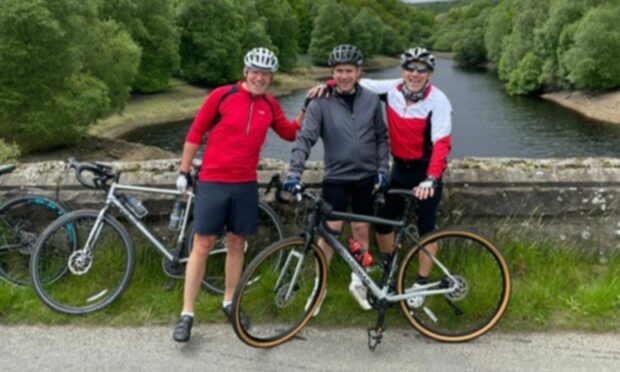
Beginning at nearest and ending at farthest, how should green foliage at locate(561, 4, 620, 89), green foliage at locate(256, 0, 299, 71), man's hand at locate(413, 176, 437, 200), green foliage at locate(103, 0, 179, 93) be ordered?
man's hand at locate(413, 176, 437, 200)
green foliage at locate(103, 0, 179, 93)
green foliage at locate(561, 4, 620, 89)
green foliage at locate(256, 0, 299, 71)

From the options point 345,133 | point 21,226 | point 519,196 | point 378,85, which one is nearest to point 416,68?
point 378,85

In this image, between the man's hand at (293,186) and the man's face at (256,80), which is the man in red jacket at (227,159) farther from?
the man's hand at (293,186)

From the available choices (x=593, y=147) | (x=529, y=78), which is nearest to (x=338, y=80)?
(x=593, y=147)

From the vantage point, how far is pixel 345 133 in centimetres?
406

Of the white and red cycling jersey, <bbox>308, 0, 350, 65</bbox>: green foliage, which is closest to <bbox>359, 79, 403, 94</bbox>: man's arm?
the white and red cycling jersey

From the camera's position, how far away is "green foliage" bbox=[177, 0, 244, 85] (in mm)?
64625

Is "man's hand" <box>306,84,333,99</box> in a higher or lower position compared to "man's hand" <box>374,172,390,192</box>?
higher

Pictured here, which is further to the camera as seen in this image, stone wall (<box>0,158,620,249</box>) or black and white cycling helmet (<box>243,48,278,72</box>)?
stone wall (<box>0,158,620,249</box>)

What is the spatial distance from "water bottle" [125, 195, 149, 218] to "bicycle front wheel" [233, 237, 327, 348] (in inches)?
44.8

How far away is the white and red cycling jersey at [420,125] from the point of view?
398 cm

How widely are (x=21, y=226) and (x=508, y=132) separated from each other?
1665 inches

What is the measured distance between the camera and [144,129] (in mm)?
46906

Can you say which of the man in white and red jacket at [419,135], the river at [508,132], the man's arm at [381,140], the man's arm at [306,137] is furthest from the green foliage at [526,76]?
the man's arm at [306,137]

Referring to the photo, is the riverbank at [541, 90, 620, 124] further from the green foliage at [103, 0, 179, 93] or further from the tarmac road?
the tarmac road
